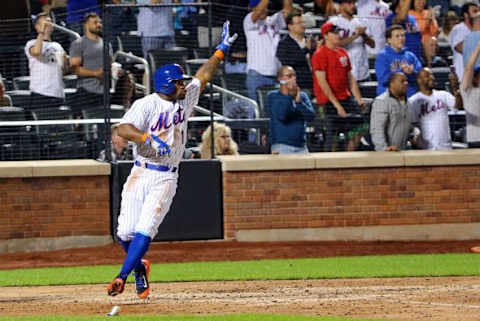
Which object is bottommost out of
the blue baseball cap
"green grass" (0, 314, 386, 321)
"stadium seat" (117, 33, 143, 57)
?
"green grass" (0, 314, 386, 321)

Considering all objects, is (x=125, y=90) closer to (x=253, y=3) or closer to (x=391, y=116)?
(x=253, y=3)

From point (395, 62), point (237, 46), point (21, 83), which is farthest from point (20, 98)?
point (395, 62)

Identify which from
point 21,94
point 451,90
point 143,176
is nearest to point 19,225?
point 21,94

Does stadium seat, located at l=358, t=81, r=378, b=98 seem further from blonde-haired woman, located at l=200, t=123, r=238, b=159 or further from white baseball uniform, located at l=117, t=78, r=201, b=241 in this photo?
white baseball uniform, located at l=117, t=78, r=201, b=241

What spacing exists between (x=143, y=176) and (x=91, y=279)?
264cm

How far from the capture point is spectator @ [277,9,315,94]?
1499 centimetres

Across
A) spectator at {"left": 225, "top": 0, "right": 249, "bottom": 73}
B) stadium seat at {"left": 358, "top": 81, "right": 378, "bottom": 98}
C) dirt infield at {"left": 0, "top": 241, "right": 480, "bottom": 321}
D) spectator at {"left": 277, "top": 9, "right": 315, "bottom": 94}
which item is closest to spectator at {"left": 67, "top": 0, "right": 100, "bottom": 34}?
spectator at {"left": 225, "top": 0, "right": 249, "bottom": 73}

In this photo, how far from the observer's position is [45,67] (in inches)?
582

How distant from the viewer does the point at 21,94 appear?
14609 mm

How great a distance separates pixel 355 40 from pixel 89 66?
3.90 metres

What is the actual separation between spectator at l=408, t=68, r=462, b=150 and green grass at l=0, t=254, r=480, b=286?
227 cm

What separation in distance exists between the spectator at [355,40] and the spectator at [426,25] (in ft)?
2.87

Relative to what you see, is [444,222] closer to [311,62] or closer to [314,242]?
[314,242]

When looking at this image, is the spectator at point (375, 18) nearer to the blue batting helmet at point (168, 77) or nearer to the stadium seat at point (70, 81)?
the stadium seat at point (70, 81)
